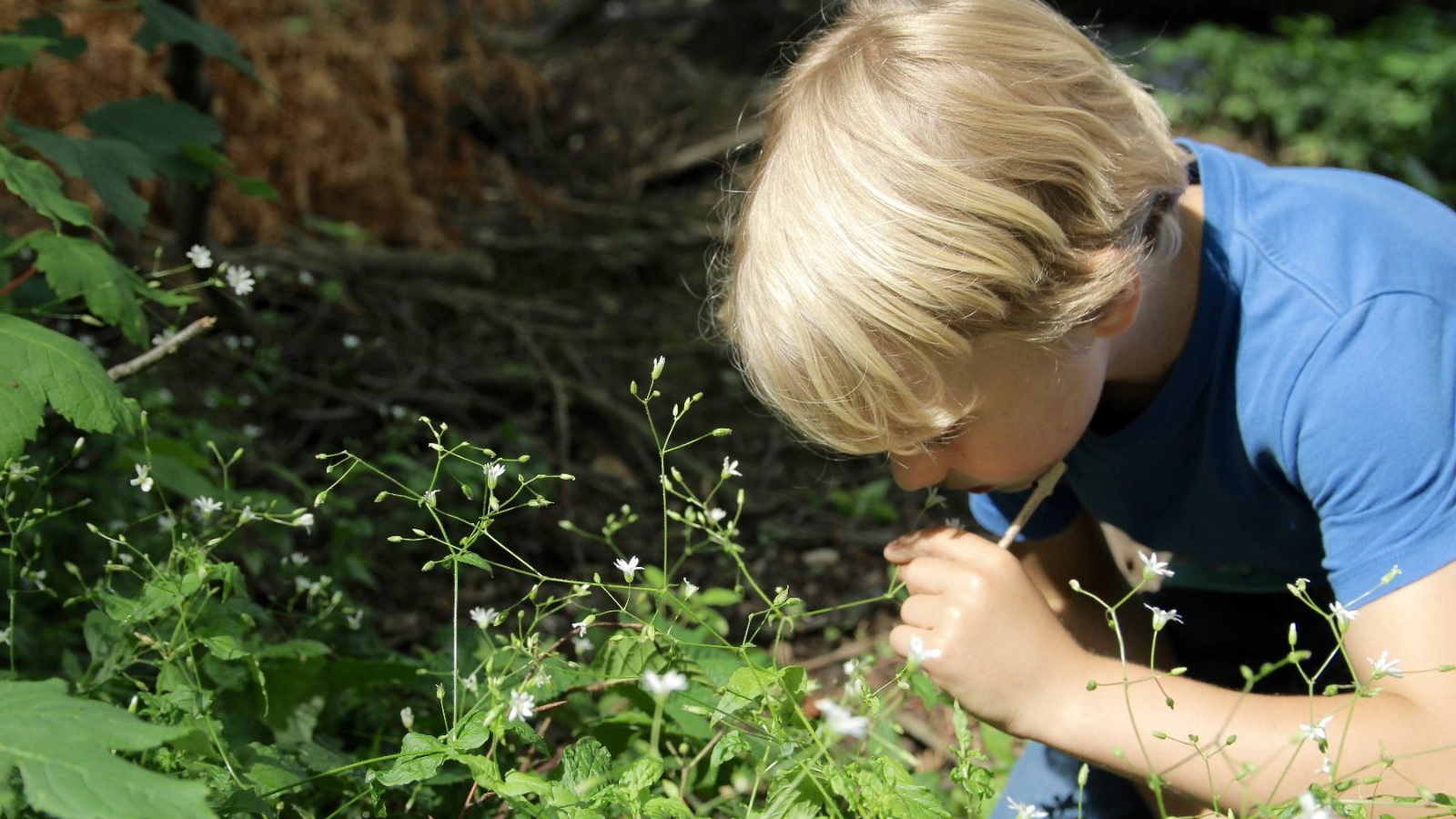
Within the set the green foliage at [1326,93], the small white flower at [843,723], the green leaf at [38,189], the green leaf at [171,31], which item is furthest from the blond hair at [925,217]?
the green foliage at [1326,93]

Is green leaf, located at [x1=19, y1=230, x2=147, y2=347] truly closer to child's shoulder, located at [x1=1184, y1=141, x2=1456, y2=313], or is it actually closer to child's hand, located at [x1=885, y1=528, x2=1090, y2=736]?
child's hand, located at [x1=885, y1=528, x2=1090, y2=736]

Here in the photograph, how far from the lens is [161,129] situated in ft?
6.46

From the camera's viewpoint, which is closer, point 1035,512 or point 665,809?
point 665,809

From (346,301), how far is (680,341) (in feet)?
3.49

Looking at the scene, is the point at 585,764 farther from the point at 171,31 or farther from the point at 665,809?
the point at 171,31

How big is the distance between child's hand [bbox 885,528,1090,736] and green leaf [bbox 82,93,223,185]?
1.38 metres

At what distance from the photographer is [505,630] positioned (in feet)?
7.14

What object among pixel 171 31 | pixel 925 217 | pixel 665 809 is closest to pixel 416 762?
pixel 665 809

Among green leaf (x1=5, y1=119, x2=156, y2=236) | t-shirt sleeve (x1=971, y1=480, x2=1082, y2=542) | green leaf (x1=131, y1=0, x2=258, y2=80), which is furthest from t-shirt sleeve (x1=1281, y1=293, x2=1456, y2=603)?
green leaf (x1=131, y1=0, x2=258, y2=80)

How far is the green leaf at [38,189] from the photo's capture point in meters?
1.43

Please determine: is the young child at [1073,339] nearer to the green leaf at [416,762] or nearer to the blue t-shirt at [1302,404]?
the blue t-shirt at [1302,404]

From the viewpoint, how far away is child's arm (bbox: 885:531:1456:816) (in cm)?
132

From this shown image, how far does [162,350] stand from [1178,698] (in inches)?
53.2

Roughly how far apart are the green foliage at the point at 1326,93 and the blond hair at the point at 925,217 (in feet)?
17.1
